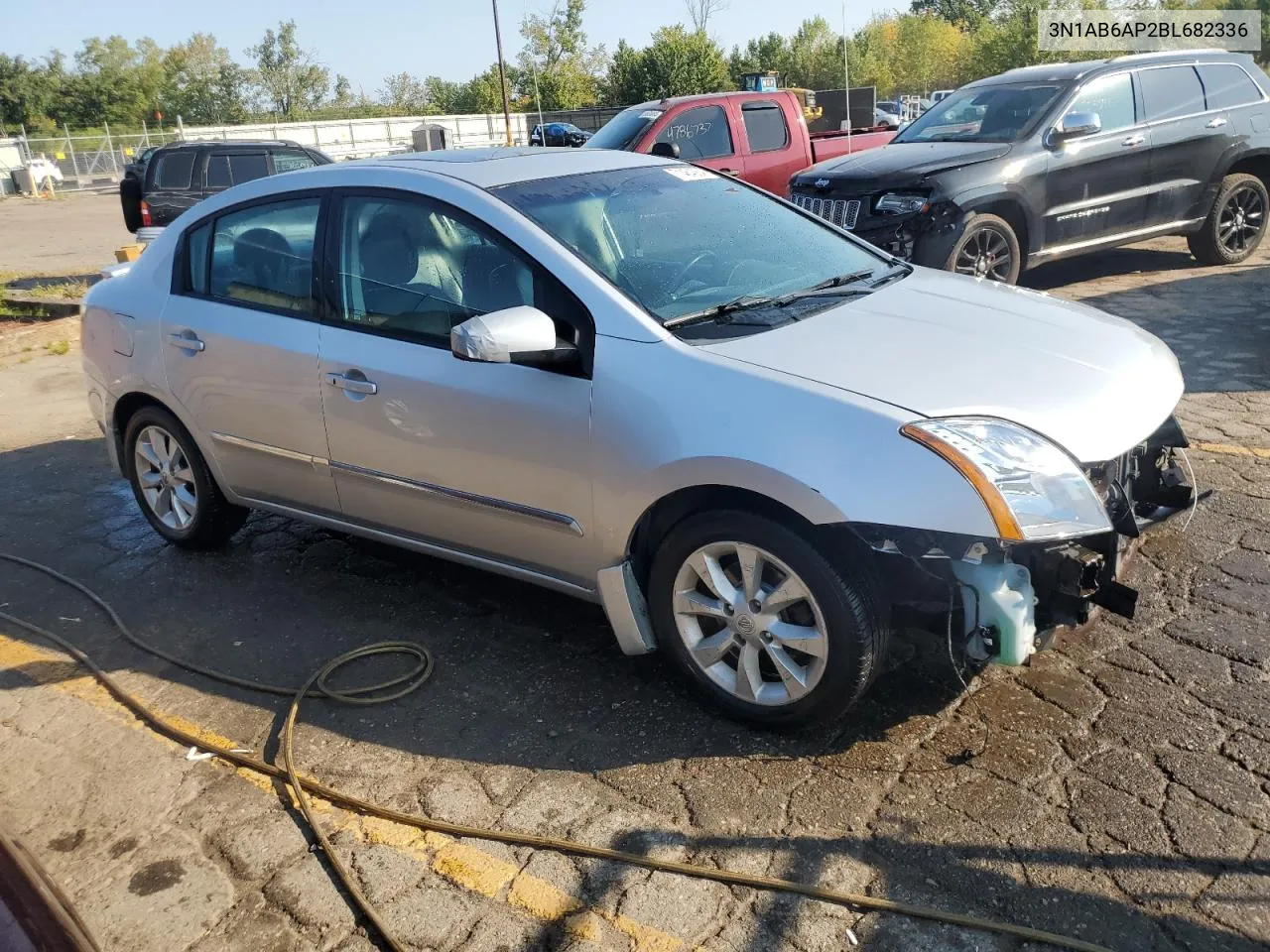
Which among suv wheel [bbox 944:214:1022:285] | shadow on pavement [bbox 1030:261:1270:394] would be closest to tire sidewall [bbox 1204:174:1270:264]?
shadow on pavement [bbox 1030:261:1270:394]

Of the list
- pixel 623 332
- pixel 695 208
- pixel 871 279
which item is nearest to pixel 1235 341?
pixel 871 279

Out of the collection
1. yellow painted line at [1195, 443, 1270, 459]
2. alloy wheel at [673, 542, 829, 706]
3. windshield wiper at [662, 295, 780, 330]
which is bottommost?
yellow painted line at [1195, 443, 1270, 459]

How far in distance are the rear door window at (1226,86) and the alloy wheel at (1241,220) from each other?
749 millimetres

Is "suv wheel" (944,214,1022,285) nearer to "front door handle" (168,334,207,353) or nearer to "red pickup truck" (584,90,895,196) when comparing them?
"red pickup truck" (584,90,895,196)

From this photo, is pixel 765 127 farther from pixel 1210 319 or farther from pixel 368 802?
pixel 368 802

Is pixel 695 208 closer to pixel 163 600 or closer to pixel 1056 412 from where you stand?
pixel 1056 412

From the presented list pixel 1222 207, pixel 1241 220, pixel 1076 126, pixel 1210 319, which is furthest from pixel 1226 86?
pixel 1210 319

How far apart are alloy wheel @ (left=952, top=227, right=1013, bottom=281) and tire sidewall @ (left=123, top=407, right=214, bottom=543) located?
5506mm

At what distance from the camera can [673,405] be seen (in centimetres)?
324

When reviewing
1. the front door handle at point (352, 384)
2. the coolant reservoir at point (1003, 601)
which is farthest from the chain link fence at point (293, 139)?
the coolant reservoir at point (1003, 601)

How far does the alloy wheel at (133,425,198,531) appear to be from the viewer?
504 centimetres

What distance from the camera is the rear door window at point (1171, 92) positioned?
29.6 ft

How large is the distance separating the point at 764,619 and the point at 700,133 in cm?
910

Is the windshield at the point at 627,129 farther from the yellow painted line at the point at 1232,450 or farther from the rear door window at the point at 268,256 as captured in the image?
the yellow painted line at the point at 1232,450
